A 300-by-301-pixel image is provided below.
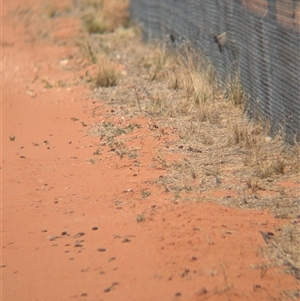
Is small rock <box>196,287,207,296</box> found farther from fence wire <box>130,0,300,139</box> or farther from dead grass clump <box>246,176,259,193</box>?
fence wire <box>130,0,300,139</box>

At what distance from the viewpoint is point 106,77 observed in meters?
11.7

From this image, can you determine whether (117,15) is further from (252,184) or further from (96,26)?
(252,184)

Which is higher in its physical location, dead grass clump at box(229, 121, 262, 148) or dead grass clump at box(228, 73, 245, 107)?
dead grass clump at box(229, 121, 262, 148)

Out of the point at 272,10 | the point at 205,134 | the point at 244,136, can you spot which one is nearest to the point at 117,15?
the point at 205,134

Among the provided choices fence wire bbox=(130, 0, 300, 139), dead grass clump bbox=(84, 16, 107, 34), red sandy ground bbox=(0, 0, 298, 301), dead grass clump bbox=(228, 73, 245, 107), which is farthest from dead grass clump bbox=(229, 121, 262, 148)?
dead grass clump bbox=(84, 16, 107, 34)

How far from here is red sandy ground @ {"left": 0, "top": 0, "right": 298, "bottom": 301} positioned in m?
4.73

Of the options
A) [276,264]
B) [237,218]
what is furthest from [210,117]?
[276,264]

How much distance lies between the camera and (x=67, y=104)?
11.1 m

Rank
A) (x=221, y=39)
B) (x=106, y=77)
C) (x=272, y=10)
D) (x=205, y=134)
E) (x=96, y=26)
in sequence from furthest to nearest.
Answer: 1. (x=96, y=26)
2. (x=106, y=77)
3. (x=221, y=39)
4. (x=205, y=134)
5. (x=272, y=10)

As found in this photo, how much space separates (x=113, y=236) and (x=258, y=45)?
342 centimetres

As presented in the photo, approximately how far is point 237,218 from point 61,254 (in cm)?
132

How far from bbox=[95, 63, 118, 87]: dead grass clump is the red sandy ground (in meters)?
2.72

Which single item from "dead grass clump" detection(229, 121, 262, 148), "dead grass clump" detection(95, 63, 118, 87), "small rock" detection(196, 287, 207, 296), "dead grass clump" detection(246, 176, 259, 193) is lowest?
"dead grass clump" detection(95, 63, 118, 87)

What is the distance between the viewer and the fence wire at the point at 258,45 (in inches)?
281
